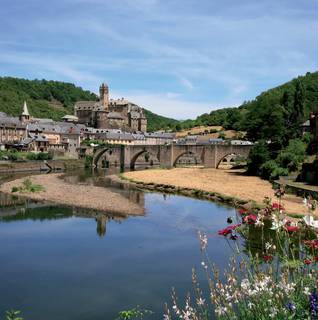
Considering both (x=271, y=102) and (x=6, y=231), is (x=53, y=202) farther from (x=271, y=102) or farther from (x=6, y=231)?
(x=271, y=102)

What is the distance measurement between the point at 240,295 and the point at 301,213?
85.1ft

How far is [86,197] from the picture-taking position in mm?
45094

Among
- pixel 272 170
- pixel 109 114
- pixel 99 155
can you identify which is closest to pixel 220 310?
pixel 272 170

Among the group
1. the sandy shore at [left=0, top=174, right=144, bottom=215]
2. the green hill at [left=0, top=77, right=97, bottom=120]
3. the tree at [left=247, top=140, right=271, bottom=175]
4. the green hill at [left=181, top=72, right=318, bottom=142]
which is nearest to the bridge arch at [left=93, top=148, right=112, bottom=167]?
the green hill at [left=181, top=72, right=318, bottom=142]

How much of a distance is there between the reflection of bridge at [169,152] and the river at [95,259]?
43.9 m

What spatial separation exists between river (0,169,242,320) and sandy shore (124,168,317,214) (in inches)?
228

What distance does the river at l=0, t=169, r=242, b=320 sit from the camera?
16.7 meters

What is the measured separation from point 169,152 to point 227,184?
33283mm

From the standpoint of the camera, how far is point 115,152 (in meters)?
99.6

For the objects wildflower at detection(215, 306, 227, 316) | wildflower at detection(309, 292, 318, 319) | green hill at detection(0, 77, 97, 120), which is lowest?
wildflower at detection(215, 306, 227, 316)

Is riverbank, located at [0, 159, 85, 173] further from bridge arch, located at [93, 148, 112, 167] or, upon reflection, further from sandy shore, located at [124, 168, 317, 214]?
sandy shore, located at [124, 168, 317, 214]

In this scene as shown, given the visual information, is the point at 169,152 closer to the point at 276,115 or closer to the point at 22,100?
the point at 276,115

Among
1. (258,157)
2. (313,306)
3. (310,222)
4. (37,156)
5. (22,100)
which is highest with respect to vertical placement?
(22,100)

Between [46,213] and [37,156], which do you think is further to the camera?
[37,156]
